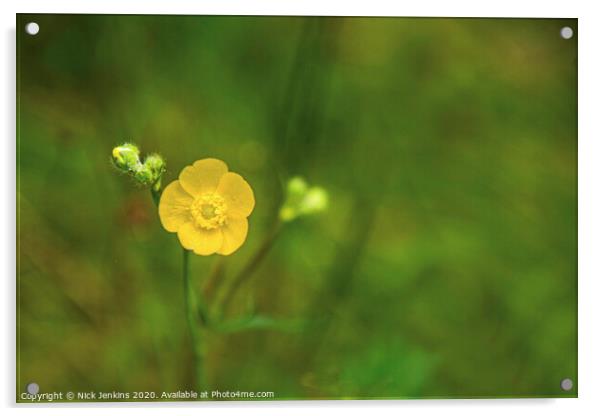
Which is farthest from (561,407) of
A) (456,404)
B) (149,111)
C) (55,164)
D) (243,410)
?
(55,164)

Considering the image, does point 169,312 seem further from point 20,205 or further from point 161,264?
point 20,205

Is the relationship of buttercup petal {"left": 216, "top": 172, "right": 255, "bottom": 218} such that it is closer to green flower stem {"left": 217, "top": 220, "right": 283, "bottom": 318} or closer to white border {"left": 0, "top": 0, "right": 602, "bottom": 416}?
green flower stem {"left": 217, "top": 220, "right": 283, "bottom": 318}

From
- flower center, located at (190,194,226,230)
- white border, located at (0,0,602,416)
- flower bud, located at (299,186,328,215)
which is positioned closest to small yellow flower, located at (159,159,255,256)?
Answer: flower center, located at (190,194,226,230)

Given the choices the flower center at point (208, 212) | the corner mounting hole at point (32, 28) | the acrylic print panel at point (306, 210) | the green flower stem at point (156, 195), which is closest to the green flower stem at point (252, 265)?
the acrylic print panel at point (306, 210)

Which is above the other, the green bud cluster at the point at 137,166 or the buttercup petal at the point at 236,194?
the green bud cluster at the point at 137,166

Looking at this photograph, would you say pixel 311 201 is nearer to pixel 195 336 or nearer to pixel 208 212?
pixel 208 212
